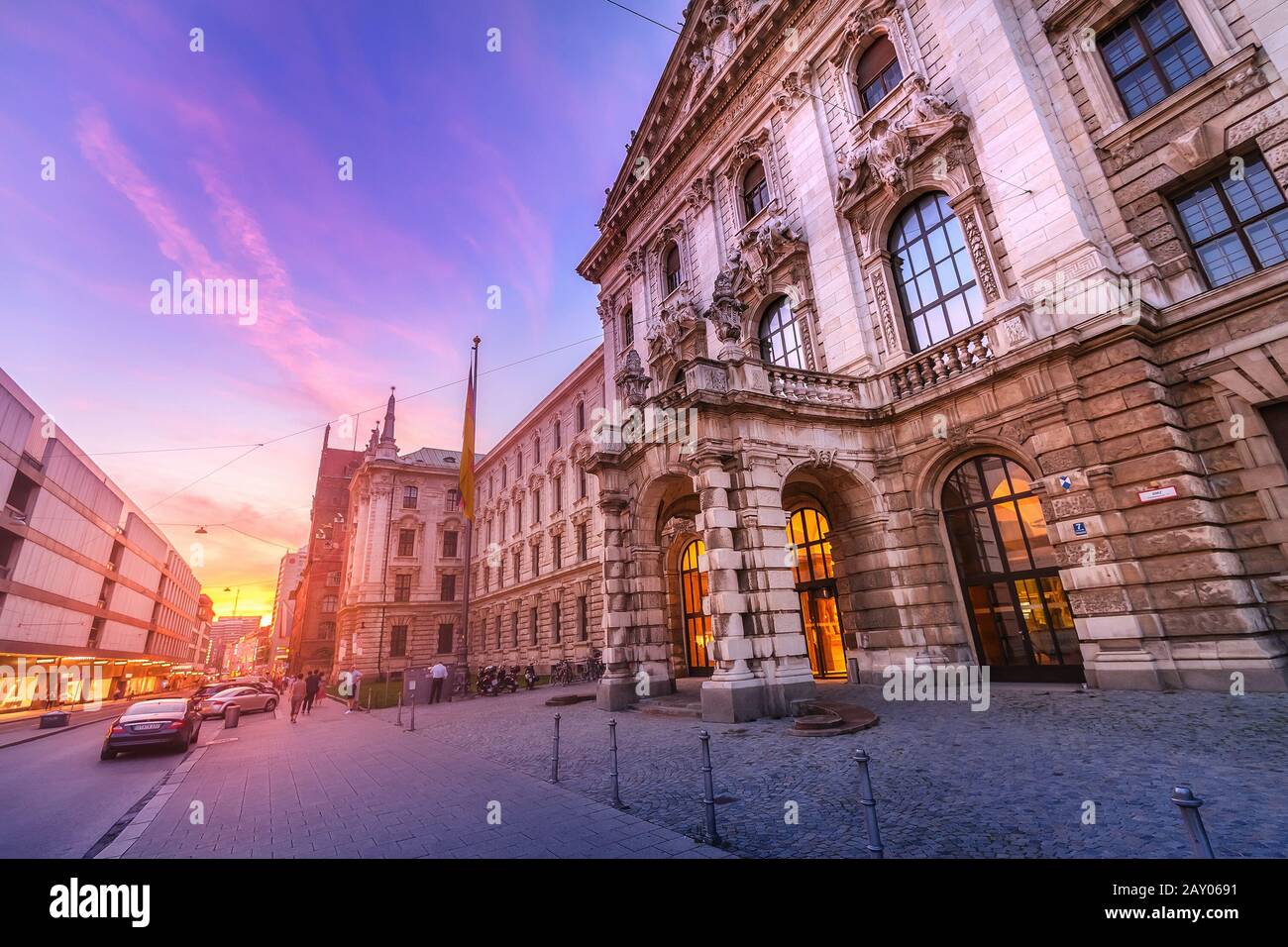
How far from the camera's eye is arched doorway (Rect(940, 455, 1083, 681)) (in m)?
11.3

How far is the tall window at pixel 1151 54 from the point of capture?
1088cm

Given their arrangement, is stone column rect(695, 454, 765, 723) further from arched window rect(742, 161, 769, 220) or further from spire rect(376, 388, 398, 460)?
spire rect(376, 388, 398, 460)

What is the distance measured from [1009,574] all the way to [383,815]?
1282cm

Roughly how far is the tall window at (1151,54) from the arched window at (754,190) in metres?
10.4

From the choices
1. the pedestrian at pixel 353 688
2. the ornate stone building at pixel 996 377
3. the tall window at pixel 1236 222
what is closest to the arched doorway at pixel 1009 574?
the ornate stone building at pixel 996 377

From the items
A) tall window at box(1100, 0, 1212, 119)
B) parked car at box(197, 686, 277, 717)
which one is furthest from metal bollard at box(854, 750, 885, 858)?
parked car at box(197, 686, 277, 717)

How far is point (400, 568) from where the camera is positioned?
162ft

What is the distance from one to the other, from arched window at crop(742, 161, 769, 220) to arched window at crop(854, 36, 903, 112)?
414cm

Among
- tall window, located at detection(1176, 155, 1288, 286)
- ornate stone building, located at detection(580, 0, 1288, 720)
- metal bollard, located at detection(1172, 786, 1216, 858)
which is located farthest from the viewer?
tall window, located at detection(1176, 155, 1288, 286)

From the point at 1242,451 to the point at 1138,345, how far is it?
95.9 inches

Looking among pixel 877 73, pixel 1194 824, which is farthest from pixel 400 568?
pixel 1194 824
